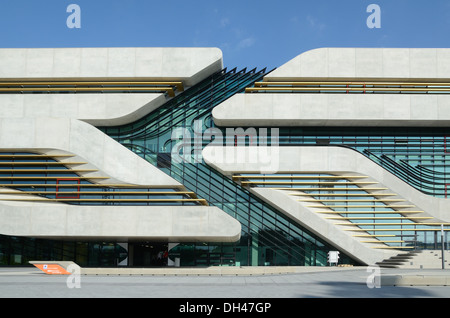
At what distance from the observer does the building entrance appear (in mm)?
31641

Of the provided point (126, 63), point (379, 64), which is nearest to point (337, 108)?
point (379, 64)

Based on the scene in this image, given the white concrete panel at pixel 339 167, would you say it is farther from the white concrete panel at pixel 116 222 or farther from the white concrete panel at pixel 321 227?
the white concrete panel at pixel 116 222

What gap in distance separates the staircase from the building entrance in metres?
14.7

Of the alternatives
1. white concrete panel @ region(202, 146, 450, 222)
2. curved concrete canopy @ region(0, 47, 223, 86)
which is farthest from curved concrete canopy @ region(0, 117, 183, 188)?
curved concrete canopy @ region(0, 47, 223, 86)

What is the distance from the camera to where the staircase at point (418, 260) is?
87.7 ft

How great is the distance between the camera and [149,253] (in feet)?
105

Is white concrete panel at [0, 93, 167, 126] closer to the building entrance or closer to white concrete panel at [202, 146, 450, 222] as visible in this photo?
white concrete panel at [202, 146, 450, 222]

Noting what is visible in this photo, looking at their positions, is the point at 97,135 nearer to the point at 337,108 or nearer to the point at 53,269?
the point at 53,269

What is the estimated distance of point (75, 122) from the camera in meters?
29.1

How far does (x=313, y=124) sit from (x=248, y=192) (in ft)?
22.4

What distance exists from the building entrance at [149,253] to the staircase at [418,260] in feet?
48.2

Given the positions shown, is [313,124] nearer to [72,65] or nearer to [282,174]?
[282,174]

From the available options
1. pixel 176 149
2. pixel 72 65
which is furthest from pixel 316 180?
pixel 72 65

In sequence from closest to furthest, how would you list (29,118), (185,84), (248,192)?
(29,118), (248,192), (185,84)
